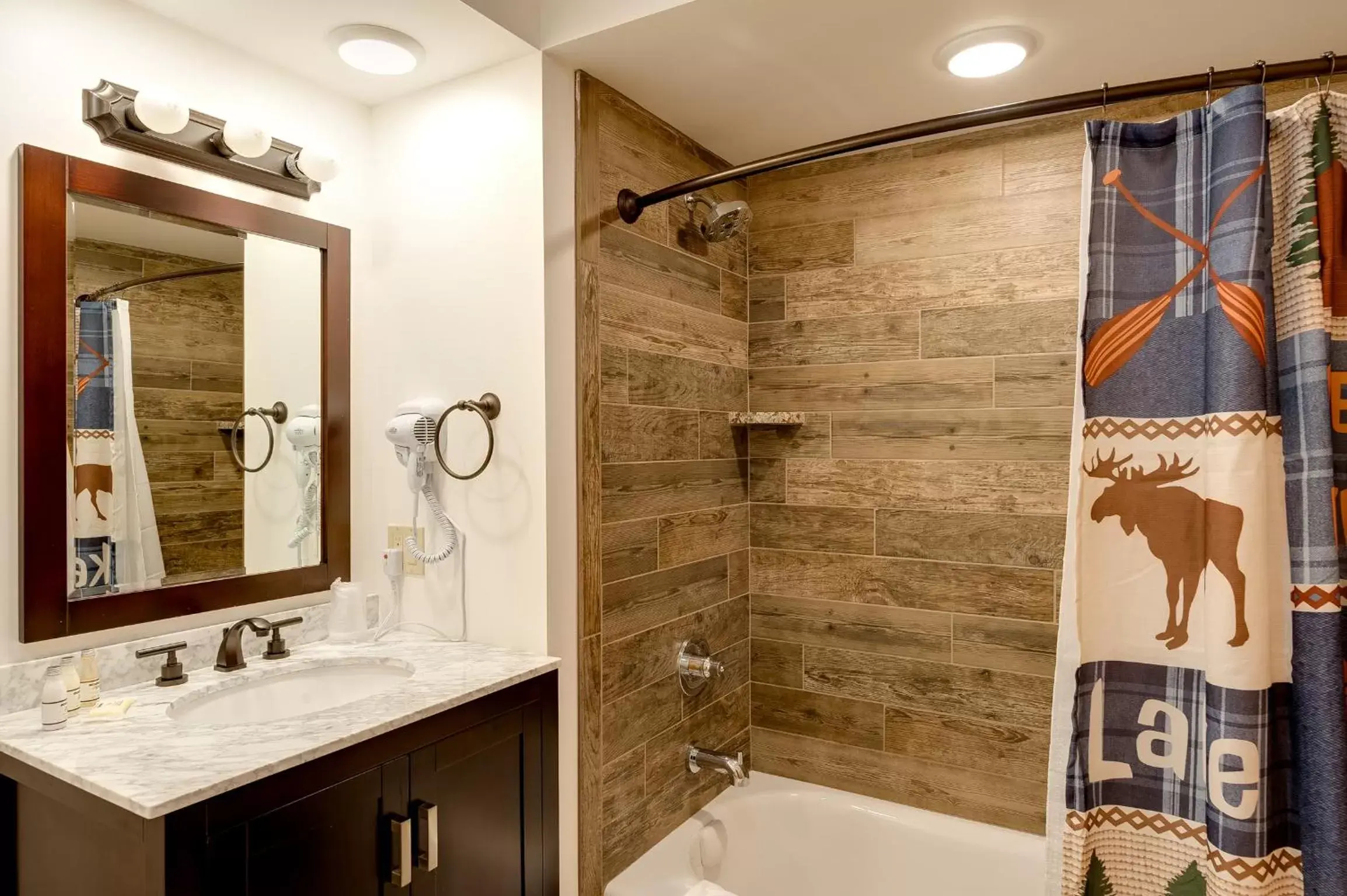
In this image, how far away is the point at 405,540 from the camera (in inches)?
85.0

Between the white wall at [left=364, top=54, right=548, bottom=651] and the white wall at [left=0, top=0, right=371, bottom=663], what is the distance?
22 cm

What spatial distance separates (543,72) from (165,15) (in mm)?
846

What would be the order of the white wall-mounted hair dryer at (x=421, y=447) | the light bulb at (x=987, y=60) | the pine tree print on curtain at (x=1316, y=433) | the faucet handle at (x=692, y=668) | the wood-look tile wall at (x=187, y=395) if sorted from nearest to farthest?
the pine tree print on curtain at (x=1316, y=433), the wood-look tile wall at (x=187, y=395), the light bulb at (x=987, y=60), the white wall-mounted hair dryer at (x=421, y=447), the faucet handle at (x=692, y=668)

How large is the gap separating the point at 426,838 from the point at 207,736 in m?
0.44

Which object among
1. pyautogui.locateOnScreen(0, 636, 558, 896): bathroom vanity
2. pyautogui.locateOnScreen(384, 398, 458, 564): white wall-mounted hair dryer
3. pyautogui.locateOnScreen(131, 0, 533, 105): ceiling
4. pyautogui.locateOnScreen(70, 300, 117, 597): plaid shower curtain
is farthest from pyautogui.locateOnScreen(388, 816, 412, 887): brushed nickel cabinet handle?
pyautogui.locateOnScreen(131, 0, 533, 105): ceiling

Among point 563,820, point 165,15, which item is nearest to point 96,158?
point 165,15

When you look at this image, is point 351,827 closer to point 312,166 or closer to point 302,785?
point 302,785

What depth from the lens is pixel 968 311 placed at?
2.38 m

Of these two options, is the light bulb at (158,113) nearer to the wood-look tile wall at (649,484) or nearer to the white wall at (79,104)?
the white wall at (79,104)

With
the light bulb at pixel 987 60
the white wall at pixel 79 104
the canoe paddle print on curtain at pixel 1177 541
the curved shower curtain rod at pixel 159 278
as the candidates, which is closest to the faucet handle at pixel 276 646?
the white wall at pixel 79 104

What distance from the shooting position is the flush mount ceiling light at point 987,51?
1834 millimetres

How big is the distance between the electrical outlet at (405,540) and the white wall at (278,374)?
18 cm

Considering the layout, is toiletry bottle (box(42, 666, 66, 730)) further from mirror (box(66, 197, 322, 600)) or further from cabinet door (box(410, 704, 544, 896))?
cabinet door (box(410, 704, 544, 896))

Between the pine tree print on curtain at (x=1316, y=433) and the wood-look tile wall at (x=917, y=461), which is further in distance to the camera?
the wood-look tile wall at (x=917, y=461)
